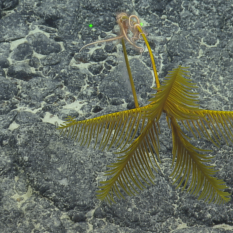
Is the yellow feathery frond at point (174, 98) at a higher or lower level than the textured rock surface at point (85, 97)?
higher

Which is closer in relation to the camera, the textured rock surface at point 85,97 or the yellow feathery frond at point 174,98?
the yellow feathery frond at point 174,98

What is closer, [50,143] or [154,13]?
[50,143]

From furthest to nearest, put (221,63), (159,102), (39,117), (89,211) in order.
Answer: (221,63), (39,117), (89,211), (159,102)

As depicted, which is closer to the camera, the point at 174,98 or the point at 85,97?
the point at 174,98

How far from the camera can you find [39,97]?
1844 mm

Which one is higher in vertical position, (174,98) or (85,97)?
(174,98)

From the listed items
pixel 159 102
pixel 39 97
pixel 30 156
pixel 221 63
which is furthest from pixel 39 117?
pixel 221 63

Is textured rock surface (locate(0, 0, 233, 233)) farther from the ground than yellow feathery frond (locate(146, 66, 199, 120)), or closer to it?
closer to it

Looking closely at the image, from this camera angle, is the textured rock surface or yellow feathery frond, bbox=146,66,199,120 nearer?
yellow feathery frond, bbox=146,66,199,120

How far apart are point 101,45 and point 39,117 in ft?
1.95

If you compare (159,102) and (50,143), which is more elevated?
(159,102)

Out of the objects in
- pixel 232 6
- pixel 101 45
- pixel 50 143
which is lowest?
pixel 50 143

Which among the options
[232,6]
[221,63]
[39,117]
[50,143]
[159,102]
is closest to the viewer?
[159,102]

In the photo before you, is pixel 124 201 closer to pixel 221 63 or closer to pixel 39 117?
pixel 39 117
